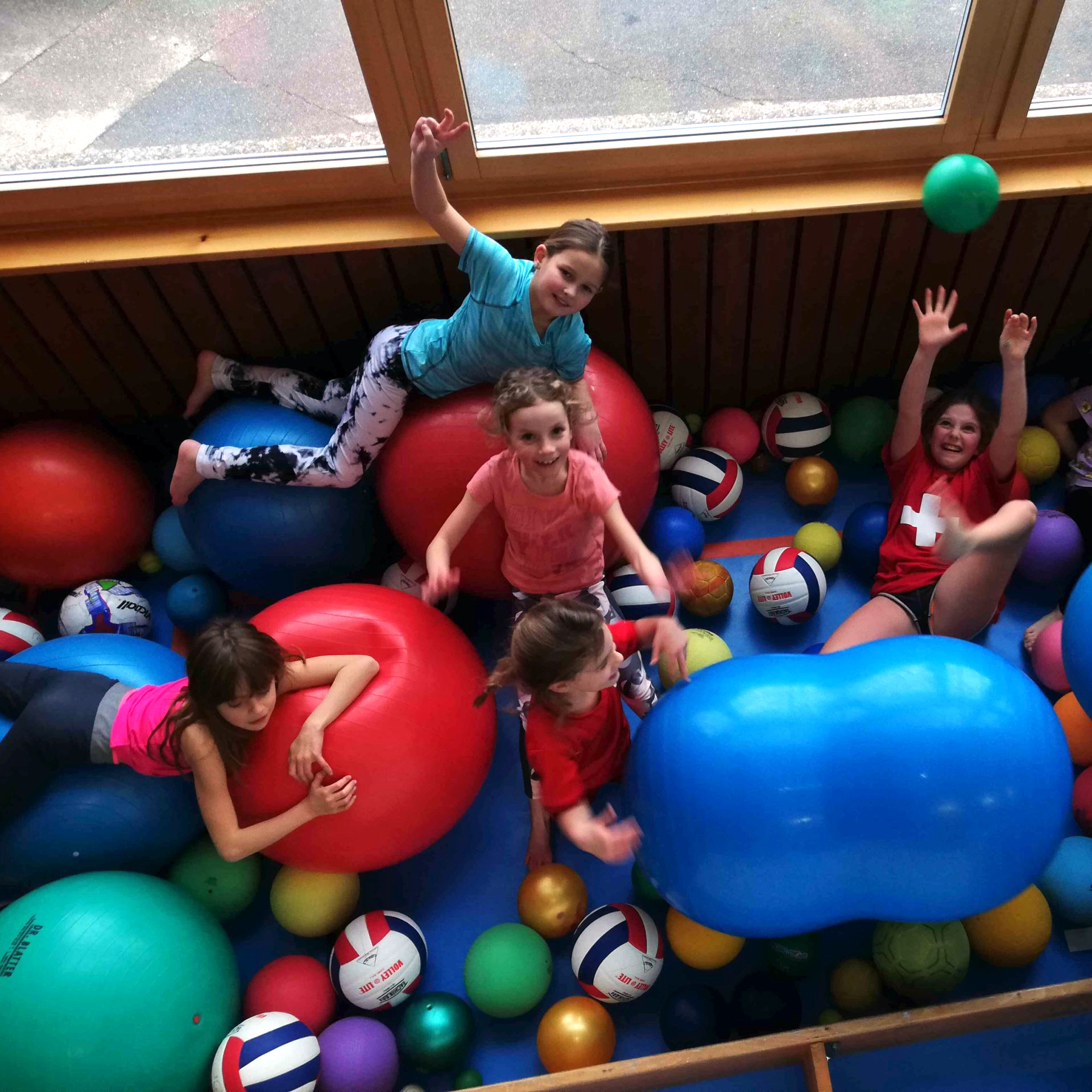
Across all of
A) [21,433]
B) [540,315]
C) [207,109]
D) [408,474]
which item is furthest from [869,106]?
[21,433]

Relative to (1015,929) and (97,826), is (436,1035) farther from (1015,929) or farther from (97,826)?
(1015,929)

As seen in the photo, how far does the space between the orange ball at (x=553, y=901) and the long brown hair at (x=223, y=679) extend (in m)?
0.87

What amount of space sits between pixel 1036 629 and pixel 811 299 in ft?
4.35

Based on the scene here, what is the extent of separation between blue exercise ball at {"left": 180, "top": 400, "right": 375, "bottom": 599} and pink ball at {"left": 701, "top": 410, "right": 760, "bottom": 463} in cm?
127

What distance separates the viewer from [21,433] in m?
3.05

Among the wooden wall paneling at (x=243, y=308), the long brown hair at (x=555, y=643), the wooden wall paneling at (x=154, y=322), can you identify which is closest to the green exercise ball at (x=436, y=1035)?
the long brown hair at (x=555, y=643)

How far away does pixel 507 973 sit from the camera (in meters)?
A: 2.29

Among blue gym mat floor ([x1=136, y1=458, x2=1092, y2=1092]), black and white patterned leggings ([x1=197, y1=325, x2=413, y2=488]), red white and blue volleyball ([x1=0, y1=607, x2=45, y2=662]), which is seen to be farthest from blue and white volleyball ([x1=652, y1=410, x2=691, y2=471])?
red white and blue volleyball ([x1=0, y1=607, x2=45, y2=662])

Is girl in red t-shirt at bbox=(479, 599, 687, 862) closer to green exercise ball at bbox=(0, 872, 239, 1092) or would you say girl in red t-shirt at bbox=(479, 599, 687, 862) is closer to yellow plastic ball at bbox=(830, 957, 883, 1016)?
yellow plastic ball at bbox=(830, 957, 883, 1016)

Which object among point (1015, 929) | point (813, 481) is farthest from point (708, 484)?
point (1015, 929)

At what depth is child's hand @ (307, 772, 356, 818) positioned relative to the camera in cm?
219

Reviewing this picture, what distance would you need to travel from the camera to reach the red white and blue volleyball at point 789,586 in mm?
2861

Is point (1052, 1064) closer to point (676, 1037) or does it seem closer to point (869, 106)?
point (676, 1037)

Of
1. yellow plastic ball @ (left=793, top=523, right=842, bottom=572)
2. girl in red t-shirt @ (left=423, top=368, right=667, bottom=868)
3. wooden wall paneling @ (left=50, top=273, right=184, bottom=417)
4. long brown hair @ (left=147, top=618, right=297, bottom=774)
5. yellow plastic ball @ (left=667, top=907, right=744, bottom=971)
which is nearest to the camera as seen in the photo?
long brown hair @ (left=147, top=618, right=297, bottom=774)
